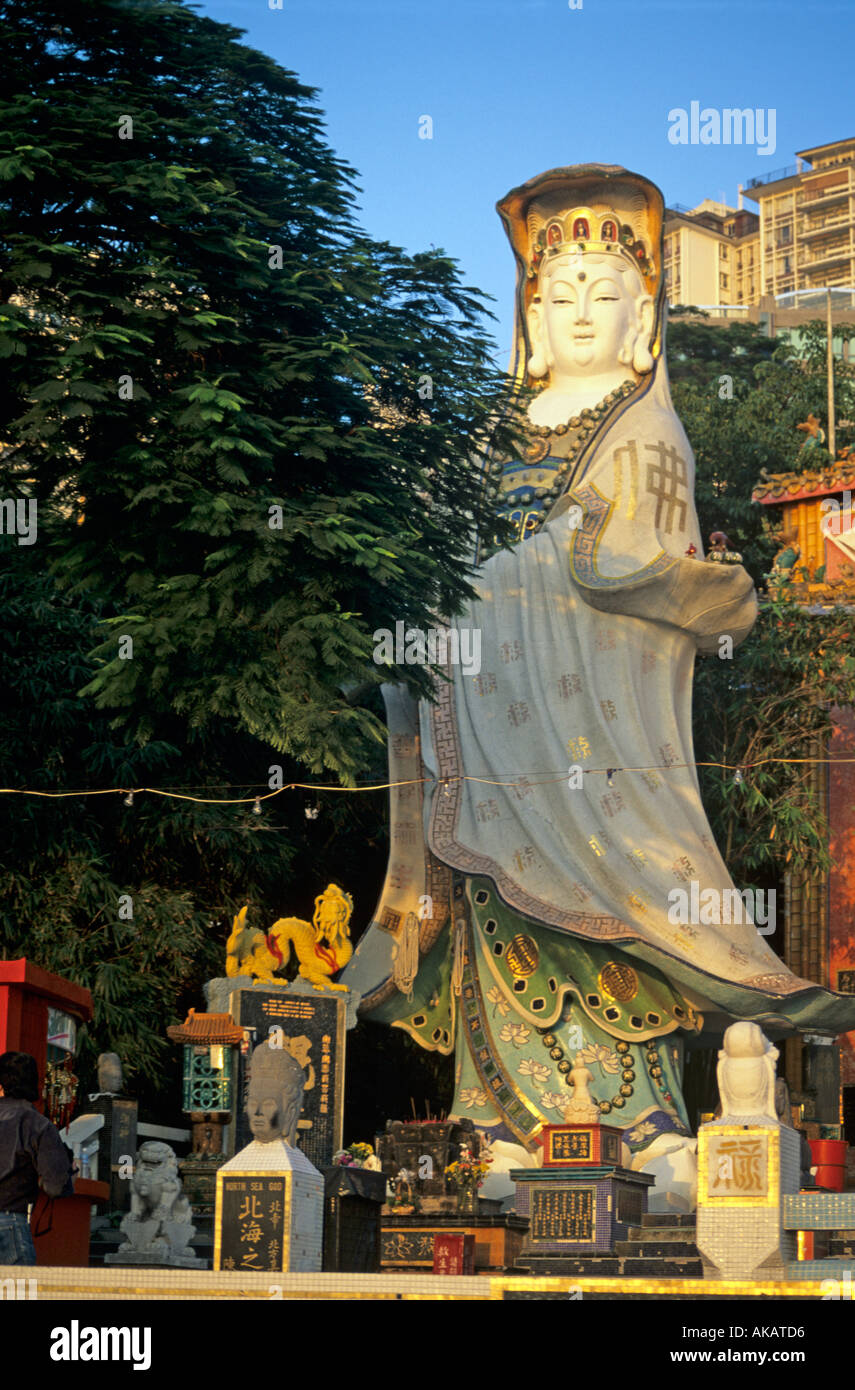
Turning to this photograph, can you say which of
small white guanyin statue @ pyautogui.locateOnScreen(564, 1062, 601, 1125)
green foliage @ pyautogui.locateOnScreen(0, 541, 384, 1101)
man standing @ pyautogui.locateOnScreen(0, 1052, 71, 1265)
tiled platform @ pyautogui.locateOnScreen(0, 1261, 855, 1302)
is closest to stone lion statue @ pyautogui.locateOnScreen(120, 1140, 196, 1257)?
small white guanyin statue @ pyautogui.locateOnScreen(564, 1062, 601, 1125)

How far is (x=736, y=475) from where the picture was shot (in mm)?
26094

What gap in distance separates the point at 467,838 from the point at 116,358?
21.3 feet

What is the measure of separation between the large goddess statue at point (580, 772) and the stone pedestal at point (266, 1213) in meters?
5.70

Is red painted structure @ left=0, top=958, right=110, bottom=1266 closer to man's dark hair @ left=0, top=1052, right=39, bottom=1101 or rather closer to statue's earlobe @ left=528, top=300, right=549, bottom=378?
man's dark hair @ left=0, top=1052, right=39, bottom=1101

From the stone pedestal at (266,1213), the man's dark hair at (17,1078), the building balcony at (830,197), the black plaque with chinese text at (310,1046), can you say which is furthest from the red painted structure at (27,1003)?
the building balcony at (830,197)

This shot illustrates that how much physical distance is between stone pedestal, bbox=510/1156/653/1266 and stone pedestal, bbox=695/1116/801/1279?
2.49 m

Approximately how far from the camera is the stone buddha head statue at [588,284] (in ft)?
66.1

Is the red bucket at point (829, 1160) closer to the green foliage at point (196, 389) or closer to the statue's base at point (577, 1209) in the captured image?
the statue's base at point (577, 1209)

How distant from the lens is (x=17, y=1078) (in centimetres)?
840

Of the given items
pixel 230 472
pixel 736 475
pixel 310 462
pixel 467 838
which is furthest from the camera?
pixel 736 475

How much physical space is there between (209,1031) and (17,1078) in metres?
8.70

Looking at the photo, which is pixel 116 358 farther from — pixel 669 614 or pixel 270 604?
pixel 669 614

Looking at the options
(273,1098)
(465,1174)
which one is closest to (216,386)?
(273,1098)
